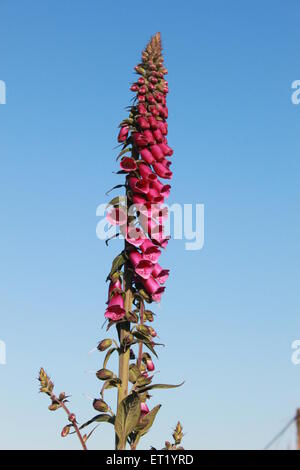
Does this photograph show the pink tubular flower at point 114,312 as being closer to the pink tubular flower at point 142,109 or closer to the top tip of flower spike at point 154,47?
the pink tubular flower at point 142,109

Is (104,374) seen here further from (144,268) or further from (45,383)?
(144,268)

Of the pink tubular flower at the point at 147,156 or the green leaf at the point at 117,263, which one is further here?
the pink tubular flower at the point at 147,156

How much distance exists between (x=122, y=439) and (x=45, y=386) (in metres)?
0.70

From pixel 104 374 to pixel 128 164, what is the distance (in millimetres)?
1694

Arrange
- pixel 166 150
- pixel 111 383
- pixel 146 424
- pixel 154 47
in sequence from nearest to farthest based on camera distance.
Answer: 1. pixel 146 424
2. pixel 111 383
3. pixel 166 150
4. pixel 154 47

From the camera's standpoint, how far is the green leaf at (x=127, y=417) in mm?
4957

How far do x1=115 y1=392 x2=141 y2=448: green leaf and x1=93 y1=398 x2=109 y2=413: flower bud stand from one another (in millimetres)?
151

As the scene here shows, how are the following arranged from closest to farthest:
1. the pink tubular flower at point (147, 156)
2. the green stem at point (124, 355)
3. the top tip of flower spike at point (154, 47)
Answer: the green stem at point (124, 355) → the pink tubular flower at point (147, 156) → the top tip of flower spike at point (154, 47)

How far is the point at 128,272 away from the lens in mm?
5602

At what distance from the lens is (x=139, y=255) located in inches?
216

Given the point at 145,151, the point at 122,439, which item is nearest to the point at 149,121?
the point at 145,151

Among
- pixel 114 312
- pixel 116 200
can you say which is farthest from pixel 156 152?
pixel 114 312

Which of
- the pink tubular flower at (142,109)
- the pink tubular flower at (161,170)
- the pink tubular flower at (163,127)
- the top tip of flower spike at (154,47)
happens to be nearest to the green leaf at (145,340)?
the pink tubular flower at (161,170)

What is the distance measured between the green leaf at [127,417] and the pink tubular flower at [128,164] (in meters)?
1.80
